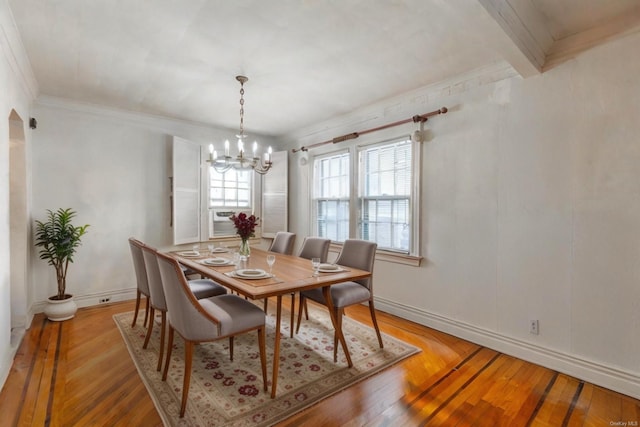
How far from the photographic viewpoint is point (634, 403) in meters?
1.95

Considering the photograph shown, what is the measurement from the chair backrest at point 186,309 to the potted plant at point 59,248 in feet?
6.99

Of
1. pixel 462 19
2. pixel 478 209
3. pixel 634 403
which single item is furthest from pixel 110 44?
pixel 634 403

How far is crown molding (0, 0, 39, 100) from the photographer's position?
6.46 ft

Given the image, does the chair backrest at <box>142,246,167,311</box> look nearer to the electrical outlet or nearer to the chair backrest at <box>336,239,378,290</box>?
the chair backrest at <box>336,239,378,290</box>

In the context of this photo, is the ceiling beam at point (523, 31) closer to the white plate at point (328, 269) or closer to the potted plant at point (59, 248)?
the white plate at point (328, 269)

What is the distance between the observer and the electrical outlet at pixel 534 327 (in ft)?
8.03

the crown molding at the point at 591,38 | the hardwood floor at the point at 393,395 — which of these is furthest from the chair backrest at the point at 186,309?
the crown molding at the point at 591,38

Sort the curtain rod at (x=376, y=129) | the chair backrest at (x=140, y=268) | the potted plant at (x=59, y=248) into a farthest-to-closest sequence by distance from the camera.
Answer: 1. the potted plant at (x=59, y=248)
2. the curtain rod at (x=376, y=129)
3. the chair backrest at (x=140, y=268)

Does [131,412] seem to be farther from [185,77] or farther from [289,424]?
[185,77]

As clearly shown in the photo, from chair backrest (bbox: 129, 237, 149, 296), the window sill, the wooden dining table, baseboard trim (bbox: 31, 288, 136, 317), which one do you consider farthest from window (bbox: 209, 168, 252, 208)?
the window sill

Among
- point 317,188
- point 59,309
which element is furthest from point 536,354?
point 59,309

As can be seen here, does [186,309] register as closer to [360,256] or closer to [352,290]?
[352,290]

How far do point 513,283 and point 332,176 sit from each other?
253 centimetres

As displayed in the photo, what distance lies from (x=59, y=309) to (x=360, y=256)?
312 cm
